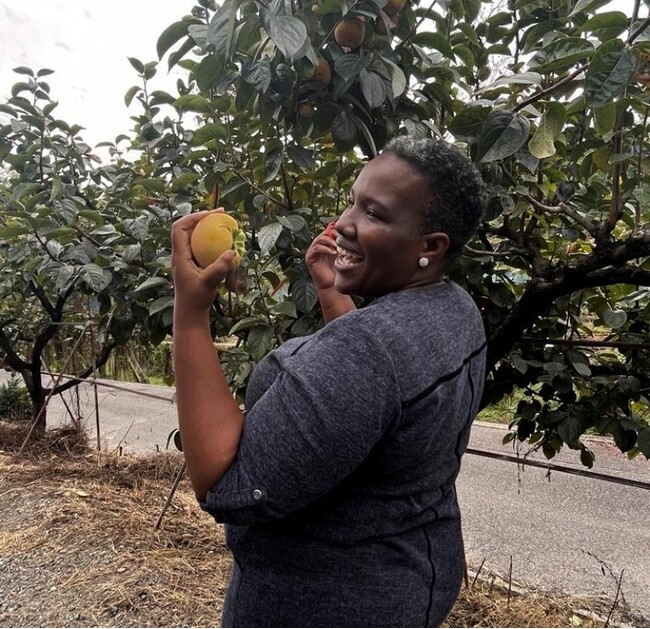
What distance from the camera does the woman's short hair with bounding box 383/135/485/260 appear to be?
0.79m

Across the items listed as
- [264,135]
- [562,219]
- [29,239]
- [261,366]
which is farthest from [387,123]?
[29,239]

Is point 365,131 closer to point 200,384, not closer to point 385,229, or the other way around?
point 385,229

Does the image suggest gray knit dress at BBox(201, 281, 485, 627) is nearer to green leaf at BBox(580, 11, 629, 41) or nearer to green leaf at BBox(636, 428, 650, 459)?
green leaf at BBox(580, 11, 629, 41)

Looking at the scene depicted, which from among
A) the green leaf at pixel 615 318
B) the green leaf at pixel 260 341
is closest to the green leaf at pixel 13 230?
the green leaf at pixel 260 341

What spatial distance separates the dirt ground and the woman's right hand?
1.76 metres

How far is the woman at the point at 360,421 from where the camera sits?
2.21 feet

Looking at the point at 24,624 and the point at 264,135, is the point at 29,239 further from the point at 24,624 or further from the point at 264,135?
the point at 24,624

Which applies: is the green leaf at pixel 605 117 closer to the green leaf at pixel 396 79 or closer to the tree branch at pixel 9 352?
the green leaf at pixel 396 79

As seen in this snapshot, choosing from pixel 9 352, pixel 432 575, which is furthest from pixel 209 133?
pixel 9 352

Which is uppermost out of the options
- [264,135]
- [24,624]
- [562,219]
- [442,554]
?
[264,135]

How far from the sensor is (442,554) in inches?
34.2

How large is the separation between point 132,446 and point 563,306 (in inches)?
175

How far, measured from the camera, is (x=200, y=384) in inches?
29.0

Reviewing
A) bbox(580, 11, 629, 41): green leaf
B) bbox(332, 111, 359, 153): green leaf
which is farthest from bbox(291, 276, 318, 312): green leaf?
bbox(580, 11, 629, 41): green leaf
